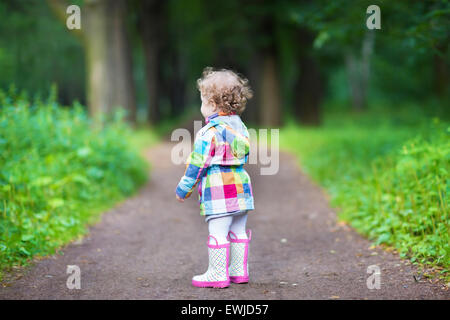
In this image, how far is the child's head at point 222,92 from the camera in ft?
12.2

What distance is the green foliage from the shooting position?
4.93 m

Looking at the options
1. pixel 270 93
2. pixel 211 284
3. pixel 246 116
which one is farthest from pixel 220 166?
pixel 246 116

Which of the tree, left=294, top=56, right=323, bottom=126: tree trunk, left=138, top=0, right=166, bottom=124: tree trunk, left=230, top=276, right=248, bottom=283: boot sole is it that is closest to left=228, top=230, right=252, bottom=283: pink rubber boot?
left=230, top=276, right=248, bottom=283: boot sole

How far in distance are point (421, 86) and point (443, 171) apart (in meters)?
21.1

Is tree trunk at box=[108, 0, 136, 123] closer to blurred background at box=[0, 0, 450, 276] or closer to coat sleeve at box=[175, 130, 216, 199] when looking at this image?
blurred background at box=[0, 0, 450, 276]

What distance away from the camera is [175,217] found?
670 centimetres

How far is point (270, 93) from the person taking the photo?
62.5 ft

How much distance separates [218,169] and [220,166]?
3cm

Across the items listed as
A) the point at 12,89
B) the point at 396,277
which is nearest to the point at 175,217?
the point at 12,89

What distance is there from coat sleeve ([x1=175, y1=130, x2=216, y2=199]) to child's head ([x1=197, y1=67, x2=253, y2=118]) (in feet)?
0.73

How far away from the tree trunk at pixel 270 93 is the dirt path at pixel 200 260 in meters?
11.6

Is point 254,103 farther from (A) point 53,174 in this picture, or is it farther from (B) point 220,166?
(B) point 220,166

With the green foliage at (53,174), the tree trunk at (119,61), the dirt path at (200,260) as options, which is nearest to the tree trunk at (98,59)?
the tree trunk at (119,61)
